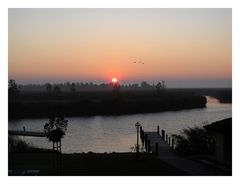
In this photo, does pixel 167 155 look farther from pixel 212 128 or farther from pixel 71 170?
pixel 71 170

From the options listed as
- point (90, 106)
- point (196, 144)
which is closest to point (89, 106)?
point (90, 106)

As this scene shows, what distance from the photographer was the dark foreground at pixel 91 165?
10.7 m

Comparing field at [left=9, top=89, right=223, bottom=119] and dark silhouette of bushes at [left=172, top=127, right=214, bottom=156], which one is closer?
dark silhouette of bushes at [left=172, top=127, right=214, bottom=156]

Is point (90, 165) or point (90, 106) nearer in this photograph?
point (90, 165)

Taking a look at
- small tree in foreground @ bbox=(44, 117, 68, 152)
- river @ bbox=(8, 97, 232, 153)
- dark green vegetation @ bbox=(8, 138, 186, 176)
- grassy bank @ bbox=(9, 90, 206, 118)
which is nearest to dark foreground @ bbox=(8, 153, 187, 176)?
dark green vegetation @ bbox=(8, 138, 186, 176)

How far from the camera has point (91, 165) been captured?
11898mm

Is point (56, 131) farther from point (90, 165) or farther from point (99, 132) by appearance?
point (99, 132)

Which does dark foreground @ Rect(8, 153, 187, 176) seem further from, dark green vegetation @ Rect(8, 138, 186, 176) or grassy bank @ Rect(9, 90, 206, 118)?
grassy bank @ Rect(9, 90, 206, 118)

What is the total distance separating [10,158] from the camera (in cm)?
1356

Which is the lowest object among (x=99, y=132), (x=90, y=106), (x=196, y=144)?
(x=99, y=132)

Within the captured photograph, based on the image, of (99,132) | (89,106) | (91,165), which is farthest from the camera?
(89,106)

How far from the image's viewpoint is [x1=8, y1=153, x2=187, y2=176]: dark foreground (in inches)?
420
